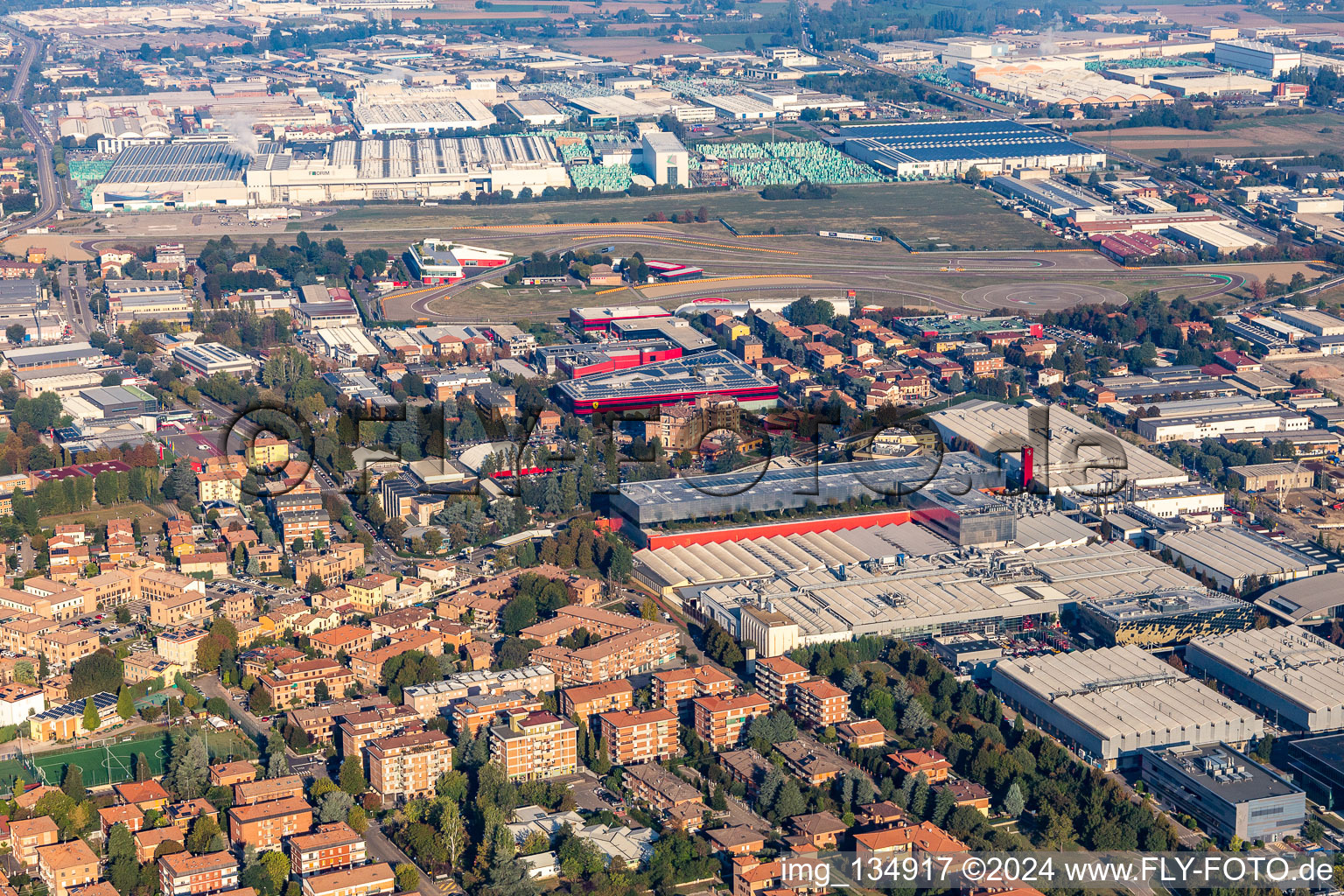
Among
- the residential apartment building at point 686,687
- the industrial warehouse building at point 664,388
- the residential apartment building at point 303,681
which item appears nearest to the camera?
the residential apartment building at point 686,687

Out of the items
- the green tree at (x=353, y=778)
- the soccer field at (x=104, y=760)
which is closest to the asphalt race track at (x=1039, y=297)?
the green tree at (x=353, y=778)

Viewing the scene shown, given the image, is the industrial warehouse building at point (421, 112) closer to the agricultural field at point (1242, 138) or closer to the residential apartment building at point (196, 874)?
the agricultural field at point (1242, 138)

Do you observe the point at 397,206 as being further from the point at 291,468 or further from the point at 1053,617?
the point at 1053,617

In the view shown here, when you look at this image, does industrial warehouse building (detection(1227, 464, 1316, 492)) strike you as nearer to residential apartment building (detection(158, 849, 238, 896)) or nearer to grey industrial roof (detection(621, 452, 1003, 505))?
grey industrial roof (detection(621, 452, 1003, 505))

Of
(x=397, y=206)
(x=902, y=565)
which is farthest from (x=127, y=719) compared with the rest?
(x=397, y=206)

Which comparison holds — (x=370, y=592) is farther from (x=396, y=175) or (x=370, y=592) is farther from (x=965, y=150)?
(x=965, y=150)

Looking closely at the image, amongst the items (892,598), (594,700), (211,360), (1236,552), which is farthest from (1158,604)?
(211,360)
